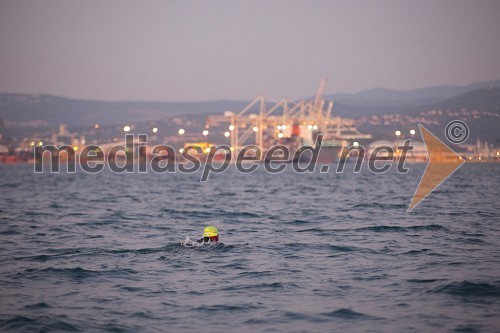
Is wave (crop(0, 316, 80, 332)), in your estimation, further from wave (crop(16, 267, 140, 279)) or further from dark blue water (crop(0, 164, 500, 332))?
wave (crop(16, 267, 140, 279))

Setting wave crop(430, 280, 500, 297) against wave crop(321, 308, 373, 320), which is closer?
wave crop(321, 308, 373, 320)

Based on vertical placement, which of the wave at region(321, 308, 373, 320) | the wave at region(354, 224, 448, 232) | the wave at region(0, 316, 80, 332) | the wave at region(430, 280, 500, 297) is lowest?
the wave at region(354, 224, 448, 232)

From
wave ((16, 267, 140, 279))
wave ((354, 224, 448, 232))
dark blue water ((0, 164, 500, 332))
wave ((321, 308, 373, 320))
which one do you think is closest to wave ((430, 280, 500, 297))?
dark blue water ((0, 164, 500, 332))

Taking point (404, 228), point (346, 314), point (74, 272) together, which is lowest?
point (404, 228)

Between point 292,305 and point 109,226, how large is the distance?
55.5 ft

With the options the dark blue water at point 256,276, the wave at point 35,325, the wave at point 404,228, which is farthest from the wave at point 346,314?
the wave at point 404,228

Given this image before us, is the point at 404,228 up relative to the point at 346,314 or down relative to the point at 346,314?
down

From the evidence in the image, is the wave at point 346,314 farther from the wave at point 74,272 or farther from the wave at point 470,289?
the wave at point 74,272

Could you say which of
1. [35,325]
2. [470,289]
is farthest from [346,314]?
[35,325]

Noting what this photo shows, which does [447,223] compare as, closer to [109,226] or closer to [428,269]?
[428,269]

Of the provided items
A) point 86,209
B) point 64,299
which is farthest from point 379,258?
point 86,209

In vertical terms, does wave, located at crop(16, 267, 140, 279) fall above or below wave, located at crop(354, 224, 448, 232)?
above

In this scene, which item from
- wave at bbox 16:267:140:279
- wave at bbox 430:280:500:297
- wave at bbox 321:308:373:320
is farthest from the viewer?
wave at bbox 16:267:140:279

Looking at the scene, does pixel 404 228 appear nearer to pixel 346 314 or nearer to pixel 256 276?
pixel 256 276
